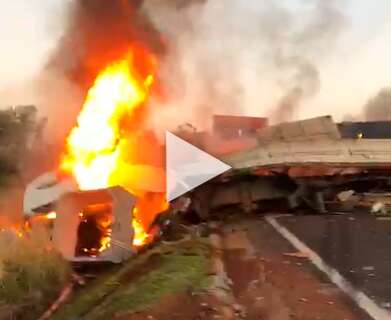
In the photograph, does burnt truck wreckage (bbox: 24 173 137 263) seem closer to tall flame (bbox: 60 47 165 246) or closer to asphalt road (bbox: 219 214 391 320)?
tall flame (bbox: 60 47 165 246)

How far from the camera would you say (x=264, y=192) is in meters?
8.96

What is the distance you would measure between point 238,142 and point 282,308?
9144 millimetres

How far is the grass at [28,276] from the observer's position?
6.22 meters

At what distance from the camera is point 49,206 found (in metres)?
8.98

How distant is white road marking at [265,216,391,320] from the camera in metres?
3.84

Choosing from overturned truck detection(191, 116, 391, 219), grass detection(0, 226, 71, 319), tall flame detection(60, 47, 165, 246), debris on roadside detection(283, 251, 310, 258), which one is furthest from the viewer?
tall flame detection(60, 47, 165, 246)

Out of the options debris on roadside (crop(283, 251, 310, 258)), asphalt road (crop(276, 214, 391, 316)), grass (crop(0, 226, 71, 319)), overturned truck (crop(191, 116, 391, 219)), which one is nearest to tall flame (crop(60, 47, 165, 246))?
overturned truck (crop(191, 116, 391, 219))

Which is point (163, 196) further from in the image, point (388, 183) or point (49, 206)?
point (388, 183)

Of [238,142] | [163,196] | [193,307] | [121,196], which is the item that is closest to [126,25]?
[238,142]

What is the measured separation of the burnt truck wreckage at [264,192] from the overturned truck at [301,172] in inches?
0.6

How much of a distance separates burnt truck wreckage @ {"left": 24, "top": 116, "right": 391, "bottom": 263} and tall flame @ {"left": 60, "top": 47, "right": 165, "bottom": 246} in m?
→ 0.74

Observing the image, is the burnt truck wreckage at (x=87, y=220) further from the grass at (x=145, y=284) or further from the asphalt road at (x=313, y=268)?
the asphalt road at (x=313, y=268)
